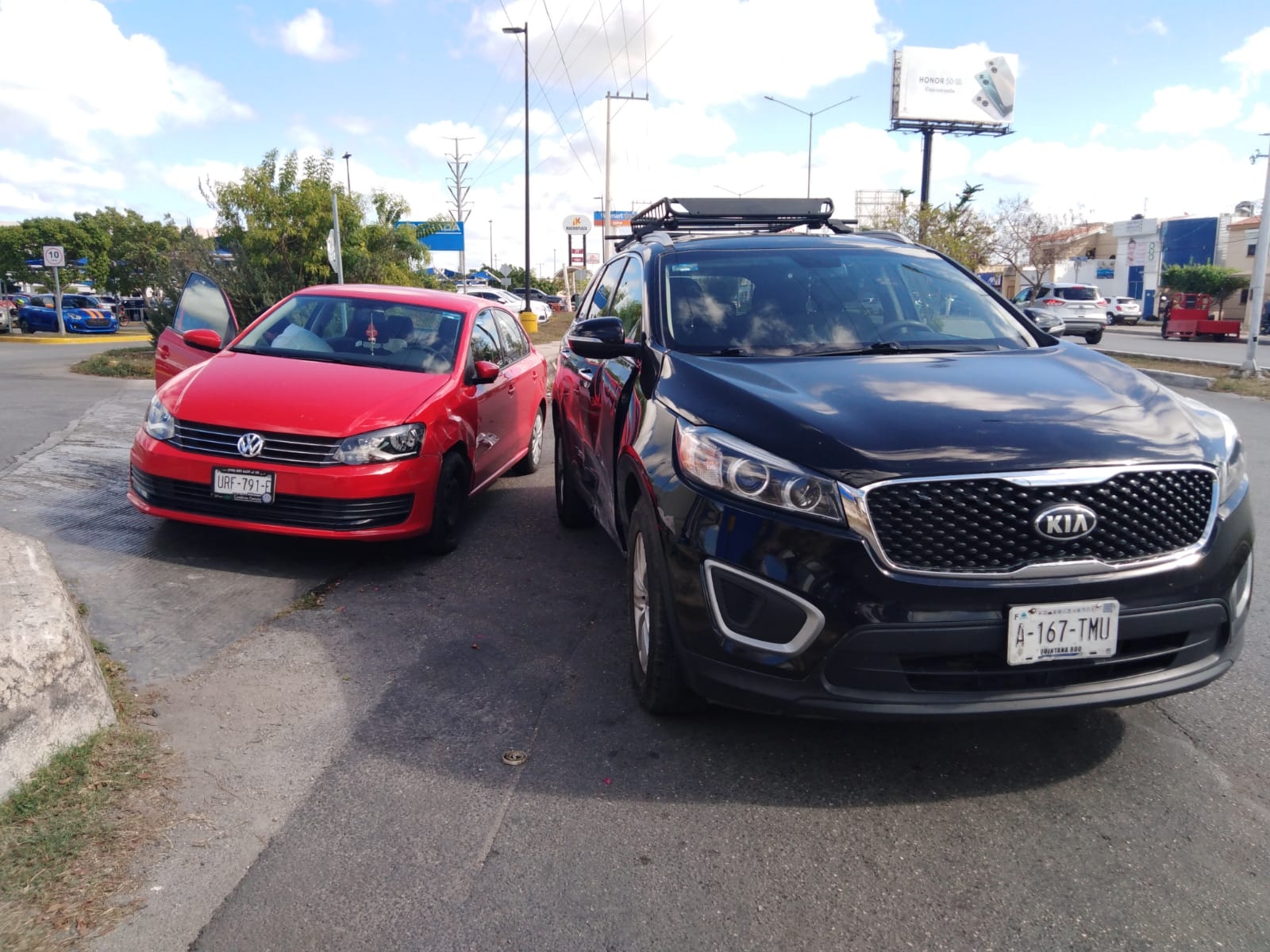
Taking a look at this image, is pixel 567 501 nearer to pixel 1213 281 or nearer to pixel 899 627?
pixel 899 627

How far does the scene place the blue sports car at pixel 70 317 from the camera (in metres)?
39.7

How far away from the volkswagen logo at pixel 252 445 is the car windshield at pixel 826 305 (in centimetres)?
237

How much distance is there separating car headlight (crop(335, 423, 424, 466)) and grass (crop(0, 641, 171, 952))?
2103 mm

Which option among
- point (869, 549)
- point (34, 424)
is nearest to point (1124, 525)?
point (869, 549)

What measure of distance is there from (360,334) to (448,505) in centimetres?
150

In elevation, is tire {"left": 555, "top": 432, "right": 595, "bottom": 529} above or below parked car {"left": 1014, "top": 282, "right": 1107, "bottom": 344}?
below

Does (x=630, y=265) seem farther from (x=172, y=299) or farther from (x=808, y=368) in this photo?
(x=172, y=299)

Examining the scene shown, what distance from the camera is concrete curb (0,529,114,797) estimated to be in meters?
2.98

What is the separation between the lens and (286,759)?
3.39m

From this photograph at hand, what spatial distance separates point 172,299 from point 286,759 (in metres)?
16.7

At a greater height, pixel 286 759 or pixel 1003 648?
pixel 1003 648

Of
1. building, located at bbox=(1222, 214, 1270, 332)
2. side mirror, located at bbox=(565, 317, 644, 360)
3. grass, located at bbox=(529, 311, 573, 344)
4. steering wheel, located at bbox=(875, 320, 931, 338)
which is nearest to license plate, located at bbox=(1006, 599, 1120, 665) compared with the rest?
steering wheel, located at bbox=(875, 320, 931, 338)

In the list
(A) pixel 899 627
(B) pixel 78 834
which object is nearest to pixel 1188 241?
(A) pixel 899 627

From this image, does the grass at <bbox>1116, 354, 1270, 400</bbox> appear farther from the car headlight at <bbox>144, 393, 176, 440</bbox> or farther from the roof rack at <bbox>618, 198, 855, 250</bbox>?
the car headlight at <bbox>144, 393, 176, 440</bbox>
